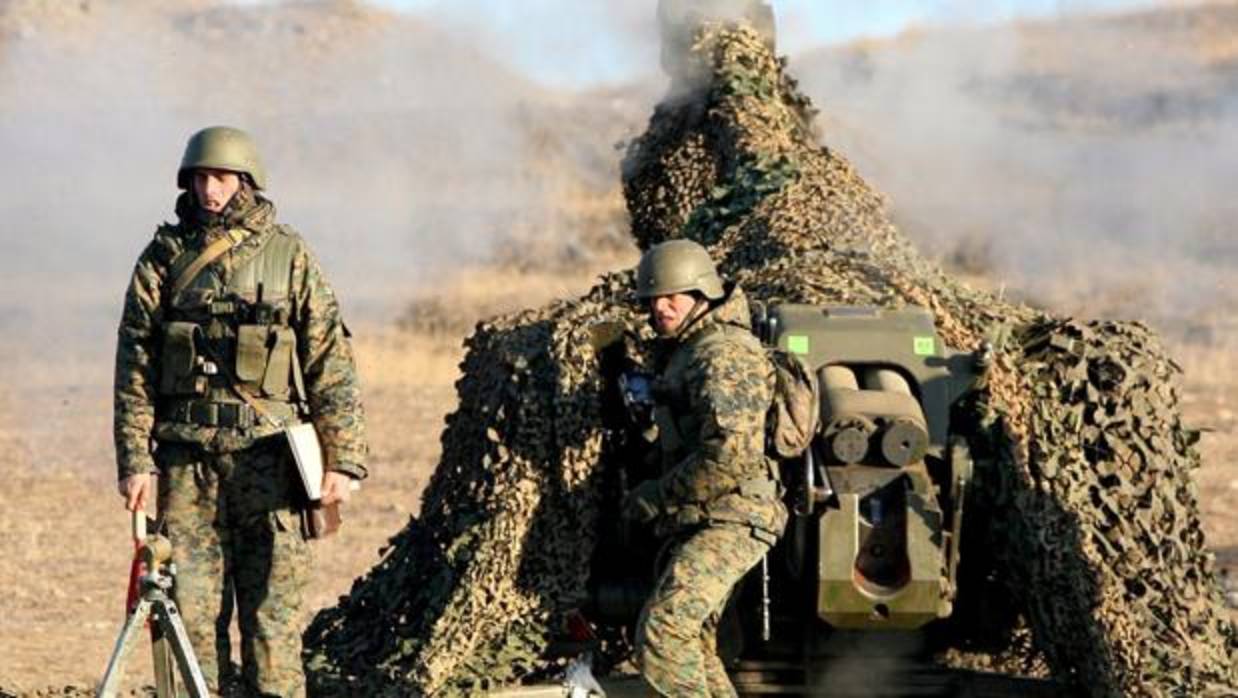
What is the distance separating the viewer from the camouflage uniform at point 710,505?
35.9 feet

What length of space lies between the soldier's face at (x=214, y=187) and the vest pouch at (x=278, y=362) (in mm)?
407

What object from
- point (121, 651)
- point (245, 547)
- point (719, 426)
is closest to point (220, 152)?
point (245, 547)

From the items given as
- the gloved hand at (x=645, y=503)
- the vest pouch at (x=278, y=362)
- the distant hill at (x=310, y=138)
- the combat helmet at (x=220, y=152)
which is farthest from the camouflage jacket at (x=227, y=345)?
the distant hill at (x=310, y=138)

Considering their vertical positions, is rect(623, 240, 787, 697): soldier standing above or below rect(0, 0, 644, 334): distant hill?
below

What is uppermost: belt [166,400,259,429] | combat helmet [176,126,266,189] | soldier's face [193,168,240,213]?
combat helmet [176,126,266,189]

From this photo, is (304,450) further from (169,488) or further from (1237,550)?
(1237,550)

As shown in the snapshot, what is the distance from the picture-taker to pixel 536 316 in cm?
1257

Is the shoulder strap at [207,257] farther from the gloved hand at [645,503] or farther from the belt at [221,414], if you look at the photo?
the gloved hand at [645,503]

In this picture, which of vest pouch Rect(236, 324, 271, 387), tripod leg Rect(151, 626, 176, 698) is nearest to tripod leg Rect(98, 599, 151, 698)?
tripod leg Rect(151, 626, 176, 698)

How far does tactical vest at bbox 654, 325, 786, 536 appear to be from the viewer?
36.1ft

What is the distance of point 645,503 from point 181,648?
164cm

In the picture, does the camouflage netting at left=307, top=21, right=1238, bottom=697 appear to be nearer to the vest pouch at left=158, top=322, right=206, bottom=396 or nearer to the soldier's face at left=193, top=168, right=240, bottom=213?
the vest pouch at left=158, top=322, right=206, bottom=396

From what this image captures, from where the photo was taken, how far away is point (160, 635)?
10.5 meters

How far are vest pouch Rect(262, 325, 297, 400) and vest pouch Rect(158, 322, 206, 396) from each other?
0.63 feet
